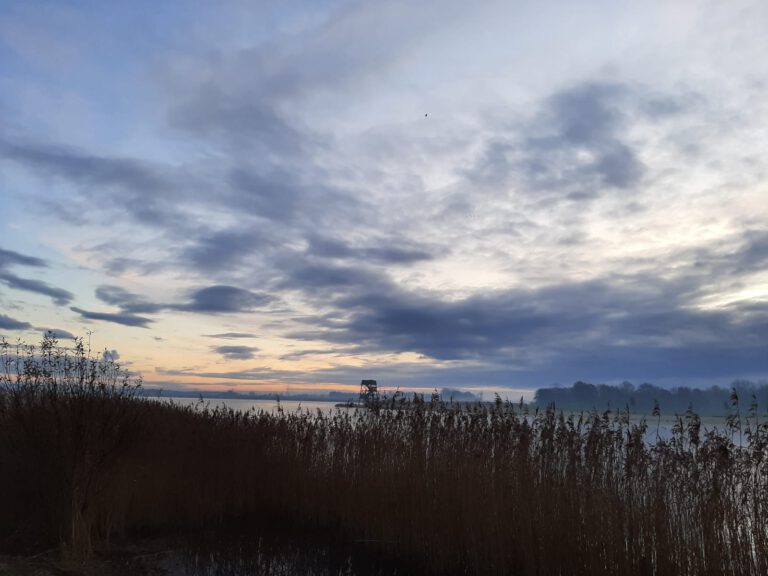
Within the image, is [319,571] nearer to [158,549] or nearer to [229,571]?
[229,571]

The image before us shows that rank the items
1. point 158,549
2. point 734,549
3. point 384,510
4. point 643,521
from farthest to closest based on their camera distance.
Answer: point 384,510 → point 158,549 → point 643,521 → point 734,549

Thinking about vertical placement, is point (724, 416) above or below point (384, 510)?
above

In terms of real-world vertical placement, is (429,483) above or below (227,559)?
above

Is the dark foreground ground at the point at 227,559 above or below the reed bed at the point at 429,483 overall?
below

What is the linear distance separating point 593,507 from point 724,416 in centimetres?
210

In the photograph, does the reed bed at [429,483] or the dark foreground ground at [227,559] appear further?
the dark foreground ground at [227,559]

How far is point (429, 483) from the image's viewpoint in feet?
29.2

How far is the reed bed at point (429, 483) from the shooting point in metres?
6.33

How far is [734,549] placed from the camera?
18.9 ft

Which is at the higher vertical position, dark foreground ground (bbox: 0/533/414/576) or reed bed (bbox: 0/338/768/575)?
reed bed (bbox: 0/338/768/575)

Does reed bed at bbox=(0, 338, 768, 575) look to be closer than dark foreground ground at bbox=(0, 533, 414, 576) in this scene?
Yes

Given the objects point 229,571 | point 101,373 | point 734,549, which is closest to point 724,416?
point 734,549

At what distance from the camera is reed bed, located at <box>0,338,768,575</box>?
249 inches

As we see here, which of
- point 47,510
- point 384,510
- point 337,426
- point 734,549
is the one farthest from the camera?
point 337,426
